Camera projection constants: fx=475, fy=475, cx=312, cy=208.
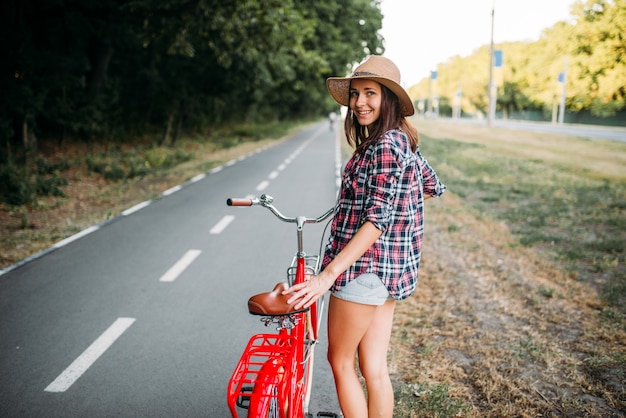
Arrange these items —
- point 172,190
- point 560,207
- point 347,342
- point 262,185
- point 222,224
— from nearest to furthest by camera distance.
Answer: point 347,342, point 222,224, point 560,207, point 172,190, point 262,185

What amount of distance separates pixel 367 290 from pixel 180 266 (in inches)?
156

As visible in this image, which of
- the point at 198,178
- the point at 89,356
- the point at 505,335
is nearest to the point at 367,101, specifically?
the point at 505,335

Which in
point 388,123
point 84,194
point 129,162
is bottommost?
point 84,194

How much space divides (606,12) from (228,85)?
57.6 feet

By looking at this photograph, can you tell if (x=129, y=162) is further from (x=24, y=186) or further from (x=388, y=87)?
(x=388, y=87)

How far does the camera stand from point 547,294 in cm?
459

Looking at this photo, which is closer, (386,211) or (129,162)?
(386,211)

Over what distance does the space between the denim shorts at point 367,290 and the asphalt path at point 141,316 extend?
1269 mm

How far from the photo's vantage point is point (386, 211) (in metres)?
1.81

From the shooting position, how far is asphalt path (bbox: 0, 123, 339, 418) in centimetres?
301

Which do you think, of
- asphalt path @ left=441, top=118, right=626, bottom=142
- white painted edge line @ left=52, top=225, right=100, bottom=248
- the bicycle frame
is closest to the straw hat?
the bicycle frame

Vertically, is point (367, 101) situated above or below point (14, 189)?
above

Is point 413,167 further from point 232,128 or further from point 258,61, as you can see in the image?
point 232,128

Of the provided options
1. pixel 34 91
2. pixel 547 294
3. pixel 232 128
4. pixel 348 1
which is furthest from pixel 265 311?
pixel 232 128
